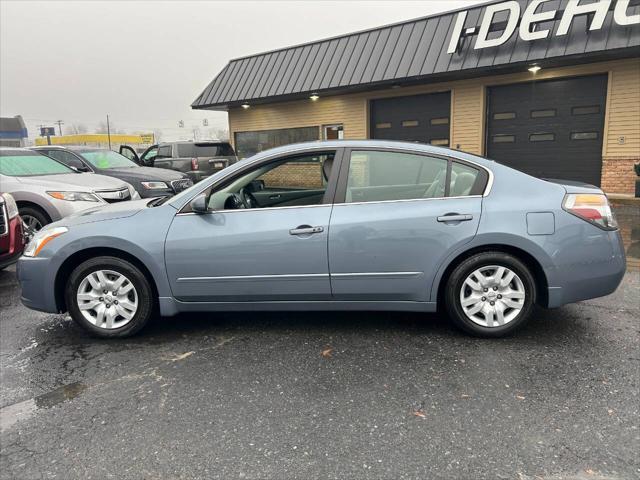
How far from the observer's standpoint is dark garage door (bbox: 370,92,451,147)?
14.0 m

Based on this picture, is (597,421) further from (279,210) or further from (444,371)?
(279,210)

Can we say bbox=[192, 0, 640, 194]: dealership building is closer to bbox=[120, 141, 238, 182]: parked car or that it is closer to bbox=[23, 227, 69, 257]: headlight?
bbox=[120, 141, 238, 182]: parked car

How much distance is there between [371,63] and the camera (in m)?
13.8

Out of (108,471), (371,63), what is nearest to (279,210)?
(108,471)

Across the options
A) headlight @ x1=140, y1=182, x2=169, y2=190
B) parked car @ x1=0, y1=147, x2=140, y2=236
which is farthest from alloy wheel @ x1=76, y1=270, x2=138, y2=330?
headlight @ x1=140, y1=182, x2=169, y2=190

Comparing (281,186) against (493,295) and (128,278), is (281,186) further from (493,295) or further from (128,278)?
(493,295)

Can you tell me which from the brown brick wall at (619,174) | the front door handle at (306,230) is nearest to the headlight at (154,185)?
the front door handle at (306,230)

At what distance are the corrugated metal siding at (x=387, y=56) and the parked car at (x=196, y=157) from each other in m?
3.05

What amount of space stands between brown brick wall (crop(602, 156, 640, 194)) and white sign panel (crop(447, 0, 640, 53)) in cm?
313

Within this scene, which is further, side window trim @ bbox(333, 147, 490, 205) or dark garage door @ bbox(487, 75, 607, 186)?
dark garage door @ bbox(487, 75, 607, 186)

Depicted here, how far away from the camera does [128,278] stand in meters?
3.69

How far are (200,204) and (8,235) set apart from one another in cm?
324

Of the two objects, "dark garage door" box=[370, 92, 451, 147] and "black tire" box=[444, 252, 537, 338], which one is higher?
"dark garage door" box=[370, 92, 451, 147]

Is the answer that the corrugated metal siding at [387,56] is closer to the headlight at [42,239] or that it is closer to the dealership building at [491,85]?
the dealership building at [491,85]
